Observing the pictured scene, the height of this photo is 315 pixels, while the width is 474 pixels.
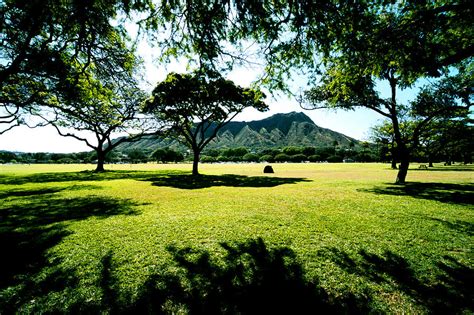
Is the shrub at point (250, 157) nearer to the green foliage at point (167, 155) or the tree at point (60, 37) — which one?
the green foliage at point (167, 155)

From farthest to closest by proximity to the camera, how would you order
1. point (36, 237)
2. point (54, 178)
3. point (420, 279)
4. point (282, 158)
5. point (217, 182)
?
point (282, 158)
point (54, 178)
point (217, 182)
point (36, 237)
point (420, 279)

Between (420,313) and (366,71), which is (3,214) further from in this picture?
(366,71)

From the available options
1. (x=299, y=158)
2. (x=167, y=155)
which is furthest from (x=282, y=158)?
(x=167, y=155)

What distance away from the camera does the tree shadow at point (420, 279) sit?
4160 millimetres

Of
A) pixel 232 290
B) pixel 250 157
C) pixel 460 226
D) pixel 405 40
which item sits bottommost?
pixel 232 290

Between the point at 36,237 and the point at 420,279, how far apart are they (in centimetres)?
1056

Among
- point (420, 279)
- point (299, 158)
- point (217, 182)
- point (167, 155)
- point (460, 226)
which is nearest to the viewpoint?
point (420, 279)

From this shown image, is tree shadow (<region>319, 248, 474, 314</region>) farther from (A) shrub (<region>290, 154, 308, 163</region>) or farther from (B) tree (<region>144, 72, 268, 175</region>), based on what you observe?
(A) shrub (<region>290, 154, 308, 163</region>)

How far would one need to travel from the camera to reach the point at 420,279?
492 cm

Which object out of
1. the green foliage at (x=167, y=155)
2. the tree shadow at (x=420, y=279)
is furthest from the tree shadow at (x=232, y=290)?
the green foliage at (x=167, y=155)

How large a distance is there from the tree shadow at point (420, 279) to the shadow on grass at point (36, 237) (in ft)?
20.9

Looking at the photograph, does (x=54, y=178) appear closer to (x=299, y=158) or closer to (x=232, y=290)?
(x=232, y=290)

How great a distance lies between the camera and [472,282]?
189 inches

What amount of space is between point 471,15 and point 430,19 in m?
1.20
